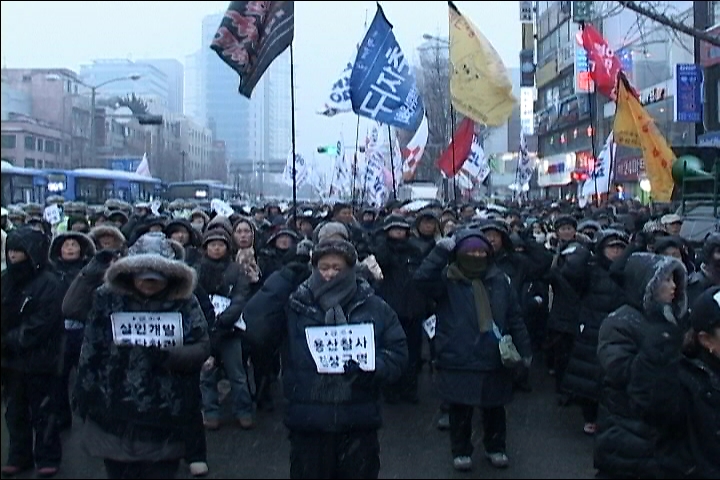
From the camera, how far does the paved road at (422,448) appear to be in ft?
16.9

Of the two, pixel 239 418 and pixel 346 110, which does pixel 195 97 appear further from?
pixel 346 110

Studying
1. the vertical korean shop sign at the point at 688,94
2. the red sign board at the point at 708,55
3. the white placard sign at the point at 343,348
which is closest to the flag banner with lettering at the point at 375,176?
the vertical korean shop sign at the point at 688,94

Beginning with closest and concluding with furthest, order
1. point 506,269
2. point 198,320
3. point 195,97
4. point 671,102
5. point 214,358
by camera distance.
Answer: point 198,320
point 214,358
point 506,269
point 195,97
point 671,102

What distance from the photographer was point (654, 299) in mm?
3502

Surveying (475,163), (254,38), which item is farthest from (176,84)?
(475,163)

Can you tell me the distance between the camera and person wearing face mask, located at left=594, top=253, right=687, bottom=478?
135 inches

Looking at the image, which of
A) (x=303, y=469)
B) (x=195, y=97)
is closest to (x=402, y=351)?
(x=303, y=469)

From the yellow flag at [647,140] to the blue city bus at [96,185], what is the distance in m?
15.9

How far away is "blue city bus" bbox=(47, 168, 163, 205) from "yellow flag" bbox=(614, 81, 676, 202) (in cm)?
1590

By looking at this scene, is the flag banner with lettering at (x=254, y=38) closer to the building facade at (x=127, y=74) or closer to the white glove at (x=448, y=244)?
the building facade at (x=127, y=74)

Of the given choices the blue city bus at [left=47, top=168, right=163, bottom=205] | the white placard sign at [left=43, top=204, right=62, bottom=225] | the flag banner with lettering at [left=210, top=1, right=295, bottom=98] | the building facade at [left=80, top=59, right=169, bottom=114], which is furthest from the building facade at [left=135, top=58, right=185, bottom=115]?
the blue city bus at [left=47, top=168, right=163, bottom=205]

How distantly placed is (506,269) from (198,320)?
425cm

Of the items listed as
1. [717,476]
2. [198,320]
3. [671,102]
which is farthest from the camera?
[671,102]

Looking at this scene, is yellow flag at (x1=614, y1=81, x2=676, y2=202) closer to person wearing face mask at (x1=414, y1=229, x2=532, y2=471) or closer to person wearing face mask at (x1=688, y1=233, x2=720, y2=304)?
person wearing face mask at (x1=688, y1=233, x2=720, y2=304)
